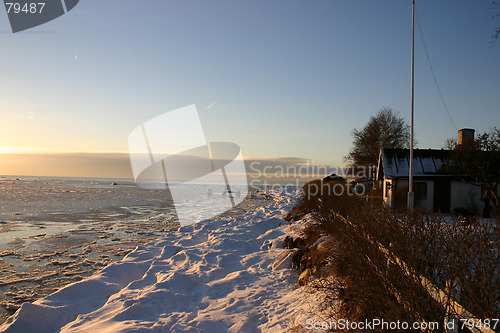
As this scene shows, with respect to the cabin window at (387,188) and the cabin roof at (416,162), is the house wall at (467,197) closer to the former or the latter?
the cabin roof at (416,162)

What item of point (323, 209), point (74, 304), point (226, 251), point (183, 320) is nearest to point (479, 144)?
point (323, 209)

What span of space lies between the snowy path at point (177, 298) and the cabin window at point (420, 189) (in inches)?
529

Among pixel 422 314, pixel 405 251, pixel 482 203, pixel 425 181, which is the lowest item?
pixel 482 203

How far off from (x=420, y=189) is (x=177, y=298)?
19.4 meters

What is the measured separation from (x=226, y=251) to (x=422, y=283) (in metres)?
10.0

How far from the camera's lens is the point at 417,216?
538cm

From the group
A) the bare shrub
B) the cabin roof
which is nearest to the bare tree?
the cabin roof

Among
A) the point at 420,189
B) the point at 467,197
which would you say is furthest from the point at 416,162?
the point at 467,197

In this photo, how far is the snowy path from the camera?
22.7 ft

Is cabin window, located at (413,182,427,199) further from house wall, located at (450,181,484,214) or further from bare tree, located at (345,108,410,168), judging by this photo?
bare tree, located at (345,108,410,168)

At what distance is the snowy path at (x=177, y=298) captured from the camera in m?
6.91

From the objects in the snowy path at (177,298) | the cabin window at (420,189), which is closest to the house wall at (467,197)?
the cabin window at (420,189)

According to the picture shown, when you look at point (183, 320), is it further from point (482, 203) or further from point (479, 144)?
point (482, 203)

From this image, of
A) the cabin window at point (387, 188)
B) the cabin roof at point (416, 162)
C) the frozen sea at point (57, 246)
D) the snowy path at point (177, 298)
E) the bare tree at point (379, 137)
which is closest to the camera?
the snowy path at point (177, 298)
